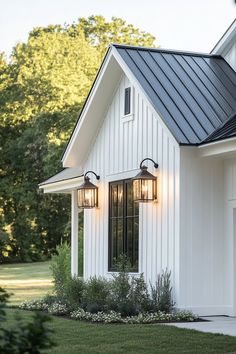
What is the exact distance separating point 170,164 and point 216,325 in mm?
3002

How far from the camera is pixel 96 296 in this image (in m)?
14.2

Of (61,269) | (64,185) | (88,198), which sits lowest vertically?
(61,269)

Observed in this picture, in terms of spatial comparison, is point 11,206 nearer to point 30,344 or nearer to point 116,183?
point 116,183

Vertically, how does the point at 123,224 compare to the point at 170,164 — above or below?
below

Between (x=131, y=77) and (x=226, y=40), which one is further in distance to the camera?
(x=226, y=40)

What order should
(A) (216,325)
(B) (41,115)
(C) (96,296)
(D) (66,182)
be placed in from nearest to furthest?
(A) (216,325)
(C) (96,296)
(D) (66,182)
(B) (41,115)

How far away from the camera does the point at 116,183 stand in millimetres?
16125

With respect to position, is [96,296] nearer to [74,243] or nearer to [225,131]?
[225,131]

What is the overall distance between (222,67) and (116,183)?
3.13 m

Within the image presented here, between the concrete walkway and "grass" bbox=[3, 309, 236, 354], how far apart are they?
15.6 inches

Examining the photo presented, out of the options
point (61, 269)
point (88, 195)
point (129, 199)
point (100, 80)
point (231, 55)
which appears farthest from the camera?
point (61, 269)

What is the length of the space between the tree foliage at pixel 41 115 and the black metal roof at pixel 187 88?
67.0ft

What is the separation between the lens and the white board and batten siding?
45.3 feet

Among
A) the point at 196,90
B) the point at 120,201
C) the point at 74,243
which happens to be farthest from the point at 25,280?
the point at 196,90
